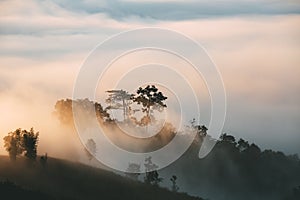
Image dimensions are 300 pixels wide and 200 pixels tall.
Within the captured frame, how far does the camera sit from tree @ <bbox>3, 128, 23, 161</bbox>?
146m

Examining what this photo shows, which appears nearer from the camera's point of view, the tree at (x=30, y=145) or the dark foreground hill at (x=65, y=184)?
the dark foreground hill at (x=65, y=184)

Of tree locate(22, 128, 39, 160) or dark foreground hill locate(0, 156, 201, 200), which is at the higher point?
tree locate(22, 128, 39, 160)

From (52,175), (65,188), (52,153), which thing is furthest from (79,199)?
(52,153)

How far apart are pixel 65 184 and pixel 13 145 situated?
1758cm

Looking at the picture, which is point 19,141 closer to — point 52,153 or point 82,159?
point 52,153

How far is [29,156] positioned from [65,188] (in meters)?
16.8

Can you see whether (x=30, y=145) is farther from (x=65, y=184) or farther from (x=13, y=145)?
(x=65, y=184)

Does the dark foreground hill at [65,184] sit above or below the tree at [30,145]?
→ below

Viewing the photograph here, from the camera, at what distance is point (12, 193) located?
375 ft

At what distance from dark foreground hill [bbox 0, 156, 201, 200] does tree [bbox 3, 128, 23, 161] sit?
1.63m

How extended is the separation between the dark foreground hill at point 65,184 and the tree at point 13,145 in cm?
163

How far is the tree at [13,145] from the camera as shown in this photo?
146 metres

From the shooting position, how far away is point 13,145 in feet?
480

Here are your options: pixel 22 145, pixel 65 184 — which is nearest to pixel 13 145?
pixel 22 145
